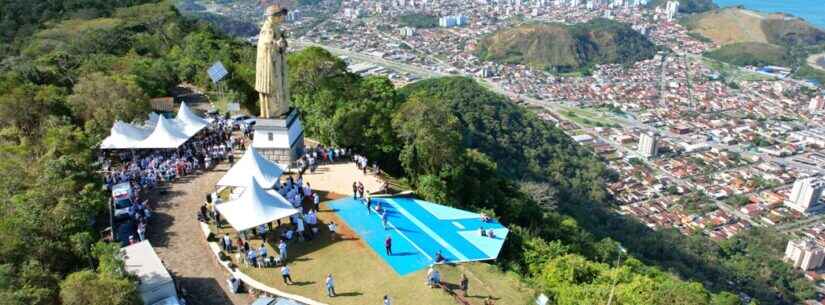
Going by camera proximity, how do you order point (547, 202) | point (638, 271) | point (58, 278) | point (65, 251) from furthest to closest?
point (547, 202)
point (638, 271)
point (65, 251)
point (58, 278)

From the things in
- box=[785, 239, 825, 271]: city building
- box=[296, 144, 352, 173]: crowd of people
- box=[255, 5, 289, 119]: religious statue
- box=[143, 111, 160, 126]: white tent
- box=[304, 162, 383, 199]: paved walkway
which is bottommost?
box=[785, 239, 825, 271]: city building

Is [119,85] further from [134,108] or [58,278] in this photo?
[58,278]

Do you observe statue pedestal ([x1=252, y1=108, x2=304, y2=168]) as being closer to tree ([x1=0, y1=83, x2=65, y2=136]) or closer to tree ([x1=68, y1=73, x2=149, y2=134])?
tree ([x1=68, y1=73, x2=149, y2=134])

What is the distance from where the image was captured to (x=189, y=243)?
57.9 ft

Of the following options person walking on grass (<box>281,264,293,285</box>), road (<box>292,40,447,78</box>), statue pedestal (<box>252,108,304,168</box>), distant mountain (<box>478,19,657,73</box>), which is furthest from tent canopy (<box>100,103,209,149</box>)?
distant mountain (<box>478,19,657,73</box>)

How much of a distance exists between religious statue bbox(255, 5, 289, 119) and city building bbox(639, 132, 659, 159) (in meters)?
53.8

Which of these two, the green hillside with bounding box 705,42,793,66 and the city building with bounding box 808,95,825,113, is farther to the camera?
the green hillside with bounding box 705,42,793,66

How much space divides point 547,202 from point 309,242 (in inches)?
889

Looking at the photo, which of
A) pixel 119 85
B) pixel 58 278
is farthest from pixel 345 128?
pixel 58 278

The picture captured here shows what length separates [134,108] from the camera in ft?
84.8

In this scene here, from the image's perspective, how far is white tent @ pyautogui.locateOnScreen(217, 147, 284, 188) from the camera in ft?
63.8

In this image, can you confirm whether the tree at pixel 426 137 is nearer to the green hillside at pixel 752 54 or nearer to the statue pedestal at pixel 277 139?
the statue pedestal at pixel 277 139

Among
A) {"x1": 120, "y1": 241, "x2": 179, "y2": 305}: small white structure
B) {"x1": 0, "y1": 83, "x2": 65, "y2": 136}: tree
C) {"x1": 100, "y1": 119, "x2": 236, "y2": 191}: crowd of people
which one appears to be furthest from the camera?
{"x1": 0, "y1": 83, "x2": 65, "y2": 136}: tree

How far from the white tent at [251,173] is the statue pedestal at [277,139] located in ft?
9.90
